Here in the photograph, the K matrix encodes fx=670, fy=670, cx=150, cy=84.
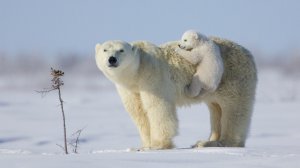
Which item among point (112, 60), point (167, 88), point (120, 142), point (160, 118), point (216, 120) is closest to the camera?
point (112, 60)

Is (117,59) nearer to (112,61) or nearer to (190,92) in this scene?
(112,61)

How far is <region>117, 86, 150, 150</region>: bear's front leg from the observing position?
7.40m

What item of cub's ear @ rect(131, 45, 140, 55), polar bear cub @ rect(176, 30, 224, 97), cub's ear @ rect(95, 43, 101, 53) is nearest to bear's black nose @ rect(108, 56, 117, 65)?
cub's ear @ rect(131, 45, 140, 55)

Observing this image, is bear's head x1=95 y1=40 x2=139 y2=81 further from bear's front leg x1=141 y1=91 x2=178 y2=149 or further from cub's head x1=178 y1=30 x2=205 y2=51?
cub's head x1=178 y1=30 x2=205 y2=51

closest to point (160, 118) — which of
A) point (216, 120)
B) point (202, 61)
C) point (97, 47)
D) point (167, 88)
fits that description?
point (167, 88)

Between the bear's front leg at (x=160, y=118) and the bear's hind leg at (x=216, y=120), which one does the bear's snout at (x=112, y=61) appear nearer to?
the bear's front leg at (x=160, y=118)

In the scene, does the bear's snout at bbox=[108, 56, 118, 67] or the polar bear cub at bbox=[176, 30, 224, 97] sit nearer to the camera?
the bear's snout at bbox=[108, 56, 118, 67]

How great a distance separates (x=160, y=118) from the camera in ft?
23.2

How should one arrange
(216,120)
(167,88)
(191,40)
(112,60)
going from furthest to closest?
(216,120)
(191,40)
(167,88)
(112,60)

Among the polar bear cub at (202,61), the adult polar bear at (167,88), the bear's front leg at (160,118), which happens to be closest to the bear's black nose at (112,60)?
the adult polar bear at (167,88)

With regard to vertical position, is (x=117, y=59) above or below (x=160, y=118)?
above

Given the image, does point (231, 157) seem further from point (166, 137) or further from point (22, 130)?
point (22, 130)

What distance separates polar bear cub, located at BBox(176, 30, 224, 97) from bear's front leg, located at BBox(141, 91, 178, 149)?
19.8 inches

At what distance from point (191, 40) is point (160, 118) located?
105 cm
